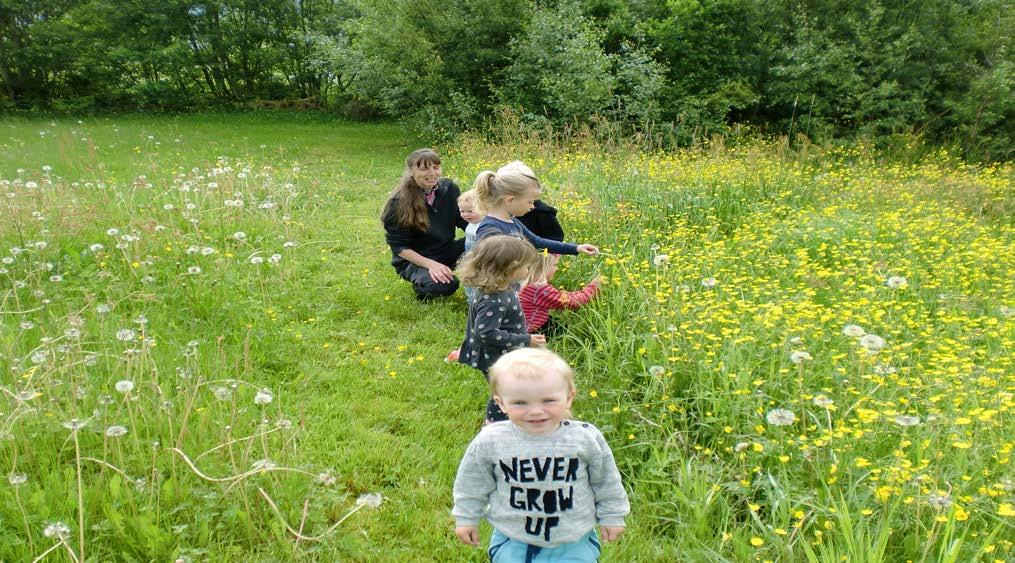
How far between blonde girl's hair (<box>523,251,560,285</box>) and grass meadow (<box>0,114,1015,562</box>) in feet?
1.22

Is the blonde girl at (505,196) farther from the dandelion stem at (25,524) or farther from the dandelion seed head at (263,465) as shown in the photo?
the dandelion stem at (25,524)

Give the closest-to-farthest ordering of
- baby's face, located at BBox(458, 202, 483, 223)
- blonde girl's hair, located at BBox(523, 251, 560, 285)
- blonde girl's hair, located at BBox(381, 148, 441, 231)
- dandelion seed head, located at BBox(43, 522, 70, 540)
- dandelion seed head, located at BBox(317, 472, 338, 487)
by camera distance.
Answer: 1. dandelion seed head, located at BBox(43, 522, 70, 540)
2. dandelion seed head, located at BBox(317, 472, 338, 487)
3. blonde girl's hair, located at BBox(523, 251, 560, 285)
4. baby's face, located at BBox(458, 202, 483, 223)
5. blonde girl's hair, located at BBox(381, 148, 441, 231)

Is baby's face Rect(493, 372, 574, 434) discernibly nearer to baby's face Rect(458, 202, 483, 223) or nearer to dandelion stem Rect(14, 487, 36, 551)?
dandelion stem Rect(14, 487, 36, 551)

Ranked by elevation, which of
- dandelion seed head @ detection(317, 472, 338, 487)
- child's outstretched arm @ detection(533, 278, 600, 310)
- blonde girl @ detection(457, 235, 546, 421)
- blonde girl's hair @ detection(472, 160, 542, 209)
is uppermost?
blonde girl's hair @ detection(472, 160, 542, 209)

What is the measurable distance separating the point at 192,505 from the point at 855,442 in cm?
266

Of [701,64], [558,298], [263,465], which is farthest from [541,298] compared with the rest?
[701,64]

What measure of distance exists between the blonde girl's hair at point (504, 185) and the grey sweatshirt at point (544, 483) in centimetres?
215

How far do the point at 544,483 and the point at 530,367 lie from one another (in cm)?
35

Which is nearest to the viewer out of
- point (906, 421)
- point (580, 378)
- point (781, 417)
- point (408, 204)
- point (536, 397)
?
point (536, 397)

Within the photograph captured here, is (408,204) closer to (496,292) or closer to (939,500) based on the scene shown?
(496,292)

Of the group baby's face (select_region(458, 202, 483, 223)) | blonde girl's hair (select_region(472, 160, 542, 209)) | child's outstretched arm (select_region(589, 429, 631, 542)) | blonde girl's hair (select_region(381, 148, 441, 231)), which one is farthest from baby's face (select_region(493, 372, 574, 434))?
blonde girl's hair (select_region(381, 148, 441, 231))

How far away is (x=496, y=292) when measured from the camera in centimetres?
285

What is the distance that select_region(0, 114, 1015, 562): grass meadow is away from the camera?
2.33m

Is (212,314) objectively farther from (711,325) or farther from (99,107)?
(99,107)
